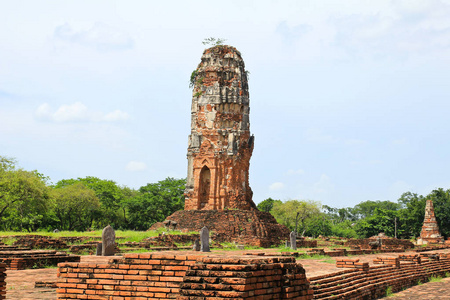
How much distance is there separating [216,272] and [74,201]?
128ft

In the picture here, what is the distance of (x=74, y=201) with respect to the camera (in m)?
43.3

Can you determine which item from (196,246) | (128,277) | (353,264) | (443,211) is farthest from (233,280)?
(443,211)

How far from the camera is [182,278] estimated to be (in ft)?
21.6

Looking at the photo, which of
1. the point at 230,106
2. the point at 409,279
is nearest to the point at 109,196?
the point at 230,106

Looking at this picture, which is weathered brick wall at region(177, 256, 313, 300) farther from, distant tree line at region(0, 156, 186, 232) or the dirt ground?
distant tree line at region(0, 156, 186, 232)

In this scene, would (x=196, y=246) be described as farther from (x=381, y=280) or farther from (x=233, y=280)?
(x=233, y=280)

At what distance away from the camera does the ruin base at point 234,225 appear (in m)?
30.1

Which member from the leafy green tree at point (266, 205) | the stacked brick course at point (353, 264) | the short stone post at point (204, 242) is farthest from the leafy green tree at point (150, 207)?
the stacked brick course at point (353, 264)

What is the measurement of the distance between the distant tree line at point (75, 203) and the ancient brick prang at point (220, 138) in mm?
10040

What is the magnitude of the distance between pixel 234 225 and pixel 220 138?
664 centimetres

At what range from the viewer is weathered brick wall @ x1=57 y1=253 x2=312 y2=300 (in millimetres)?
6125

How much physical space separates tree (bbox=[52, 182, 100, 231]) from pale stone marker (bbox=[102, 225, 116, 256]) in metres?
27.1

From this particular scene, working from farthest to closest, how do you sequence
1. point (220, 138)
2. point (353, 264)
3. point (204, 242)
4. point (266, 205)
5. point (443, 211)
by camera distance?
1. point (266, 205)
2. point (443, 211)
3. point (220, 138)
4. point (204, 242)
5. point (353, 264)

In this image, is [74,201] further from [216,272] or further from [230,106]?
[216,272]
